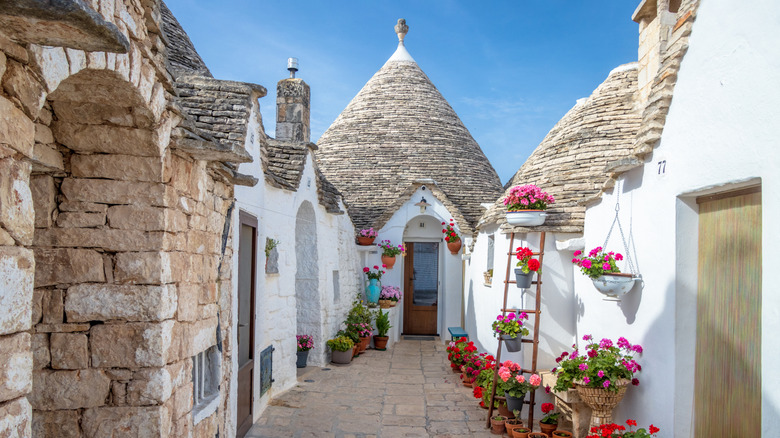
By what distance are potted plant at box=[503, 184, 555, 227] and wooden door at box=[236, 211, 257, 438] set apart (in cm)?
314

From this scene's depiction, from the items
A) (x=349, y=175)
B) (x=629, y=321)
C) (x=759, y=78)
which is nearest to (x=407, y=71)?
(x=349, y=175)

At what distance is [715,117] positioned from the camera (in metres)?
A: 3.52

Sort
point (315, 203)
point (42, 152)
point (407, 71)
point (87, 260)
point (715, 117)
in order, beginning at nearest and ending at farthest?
1. point (42, 152)
2. point (87, 260)
3. point (715, 117)
4. point (315, 203)
5. point (407, 71)

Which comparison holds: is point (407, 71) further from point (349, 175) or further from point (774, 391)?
point (774, 391)

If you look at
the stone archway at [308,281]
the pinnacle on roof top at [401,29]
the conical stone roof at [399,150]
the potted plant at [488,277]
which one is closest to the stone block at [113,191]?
the stone archway at [308,281]

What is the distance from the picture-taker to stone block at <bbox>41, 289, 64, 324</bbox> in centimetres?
291

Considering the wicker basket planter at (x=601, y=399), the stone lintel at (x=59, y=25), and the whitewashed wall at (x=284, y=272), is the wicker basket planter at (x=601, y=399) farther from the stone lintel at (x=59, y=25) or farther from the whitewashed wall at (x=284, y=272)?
the stone lintel at (x=59, y=25)

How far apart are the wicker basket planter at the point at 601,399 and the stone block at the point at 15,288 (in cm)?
416

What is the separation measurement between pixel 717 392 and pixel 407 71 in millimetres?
13267

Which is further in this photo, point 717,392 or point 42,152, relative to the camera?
point 717,392

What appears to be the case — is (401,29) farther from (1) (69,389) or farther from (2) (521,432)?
(1) (69,389)

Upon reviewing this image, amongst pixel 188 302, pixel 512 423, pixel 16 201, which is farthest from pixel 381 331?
pixel 16 201

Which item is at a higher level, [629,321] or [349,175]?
[349,175]

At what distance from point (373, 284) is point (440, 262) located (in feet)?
6.39
